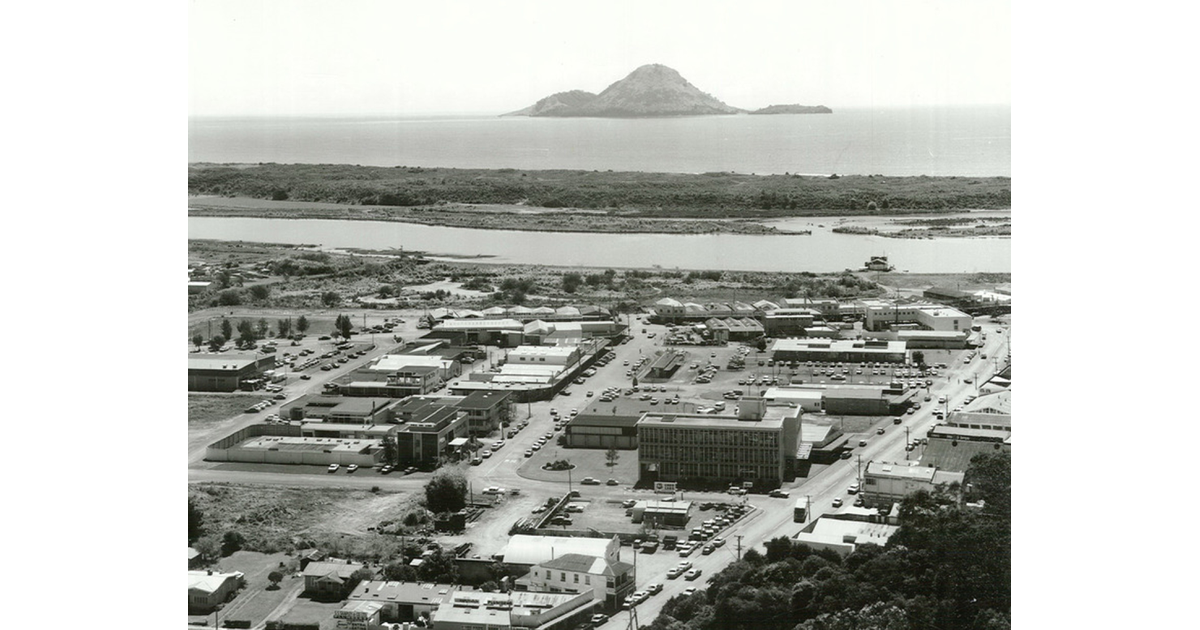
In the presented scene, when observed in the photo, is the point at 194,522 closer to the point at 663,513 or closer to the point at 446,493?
the point at 446,493

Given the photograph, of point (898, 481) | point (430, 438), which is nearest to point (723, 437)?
point (898, 481)

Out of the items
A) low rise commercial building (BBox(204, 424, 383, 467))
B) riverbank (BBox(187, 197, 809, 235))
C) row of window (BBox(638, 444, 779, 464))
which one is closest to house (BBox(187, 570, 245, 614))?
low rise commercial building (BBox(204, 424, 383, 467))

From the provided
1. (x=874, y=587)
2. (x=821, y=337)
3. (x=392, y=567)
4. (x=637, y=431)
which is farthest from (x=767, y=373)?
(x=392, y=567)

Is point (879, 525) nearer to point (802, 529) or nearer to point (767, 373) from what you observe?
point (802, 529)

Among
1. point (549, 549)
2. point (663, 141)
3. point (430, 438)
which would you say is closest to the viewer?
point (549, 549)

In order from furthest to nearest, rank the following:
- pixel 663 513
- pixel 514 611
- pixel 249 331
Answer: pixel 249 331
pixel 663 513
pixel 514 611

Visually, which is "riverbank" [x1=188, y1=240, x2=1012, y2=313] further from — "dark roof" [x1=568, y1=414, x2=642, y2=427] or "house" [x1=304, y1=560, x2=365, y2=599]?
"house" [x1=304, y1=560, x2=365, y2=599]
